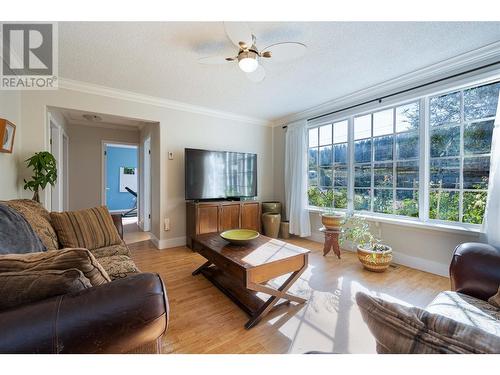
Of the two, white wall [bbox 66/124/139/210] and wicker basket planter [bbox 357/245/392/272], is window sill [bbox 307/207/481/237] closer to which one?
wicker basket planter [bbox 357/245/392/272]

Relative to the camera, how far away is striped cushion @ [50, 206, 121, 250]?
5.76 ft

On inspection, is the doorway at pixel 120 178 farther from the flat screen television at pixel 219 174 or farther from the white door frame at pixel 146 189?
the flat screen television at pixel 219 174

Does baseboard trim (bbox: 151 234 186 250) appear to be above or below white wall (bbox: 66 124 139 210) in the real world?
below

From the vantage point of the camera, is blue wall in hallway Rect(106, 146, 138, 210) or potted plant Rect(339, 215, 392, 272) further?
blue wall in hallway Rect(106, 146, 138, 210)

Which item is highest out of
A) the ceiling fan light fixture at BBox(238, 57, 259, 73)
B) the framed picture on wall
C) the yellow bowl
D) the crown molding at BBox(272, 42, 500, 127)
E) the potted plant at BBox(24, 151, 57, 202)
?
the crown molding at BBox(272, 42, 500, 127)

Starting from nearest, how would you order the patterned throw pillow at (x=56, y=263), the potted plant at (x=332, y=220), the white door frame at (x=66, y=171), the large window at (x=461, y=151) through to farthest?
1. the patterned throw pillow at (x=56, y=263)
2. the large window at (x=461, y=151)
3. the potted plant at (x=332, y=220)
4. the white door frame at (x=66, y=171)

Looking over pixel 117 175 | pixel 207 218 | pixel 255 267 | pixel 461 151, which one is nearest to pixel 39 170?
pixel 207 218

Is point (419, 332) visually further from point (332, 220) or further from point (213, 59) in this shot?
point (332, 220)

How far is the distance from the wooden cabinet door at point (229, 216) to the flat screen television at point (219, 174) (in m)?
0.23

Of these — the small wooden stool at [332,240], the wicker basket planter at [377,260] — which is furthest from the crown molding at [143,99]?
the wicker basket planter at [377,260]

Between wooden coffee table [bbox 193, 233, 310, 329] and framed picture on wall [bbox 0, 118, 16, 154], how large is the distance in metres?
1.89

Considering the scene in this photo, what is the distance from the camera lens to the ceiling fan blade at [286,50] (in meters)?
1.63

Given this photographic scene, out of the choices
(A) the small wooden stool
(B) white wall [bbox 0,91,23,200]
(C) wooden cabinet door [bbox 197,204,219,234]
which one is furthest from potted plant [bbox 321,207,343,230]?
(B) white wall [bbox 0,91,23,200]

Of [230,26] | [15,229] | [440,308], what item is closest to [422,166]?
[440,308]
